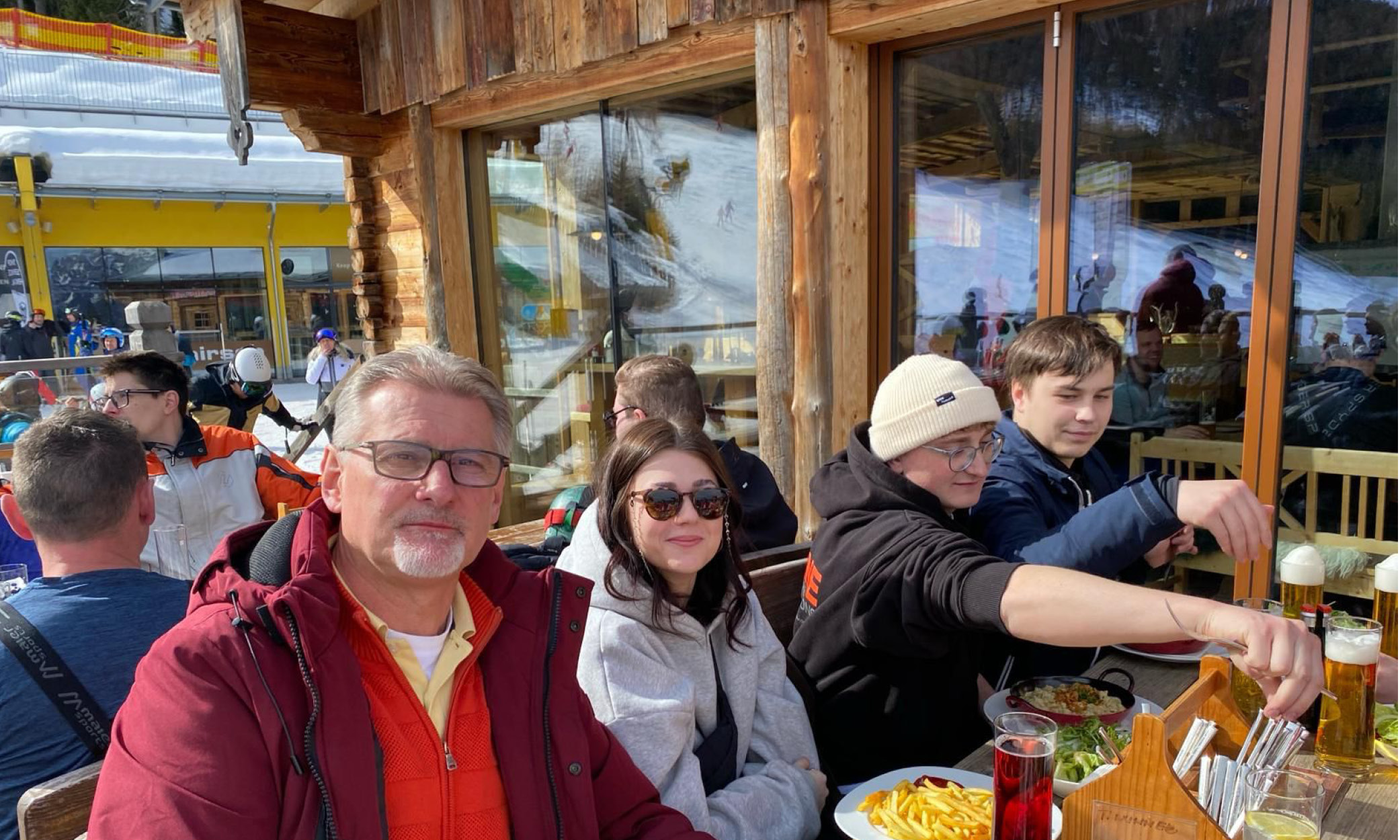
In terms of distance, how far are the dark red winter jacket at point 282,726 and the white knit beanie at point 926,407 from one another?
93 cm

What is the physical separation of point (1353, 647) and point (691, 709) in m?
1.24

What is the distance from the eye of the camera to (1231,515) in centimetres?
162

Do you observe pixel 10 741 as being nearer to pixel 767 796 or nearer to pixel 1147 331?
pixel 767 796

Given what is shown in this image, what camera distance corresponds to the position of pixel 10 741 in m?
1.75

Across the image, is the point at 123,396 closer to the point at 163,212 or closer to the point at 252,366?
the point at 252,366

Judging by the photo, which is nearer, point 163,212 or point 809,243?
point 809,243

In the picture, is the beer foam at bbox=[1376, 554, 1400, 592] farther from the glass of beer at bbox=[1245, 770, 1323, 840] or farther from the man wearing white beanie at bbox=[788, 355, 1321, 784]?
the man wearing white beanie at bbox=[788, 355, 1321, 784]

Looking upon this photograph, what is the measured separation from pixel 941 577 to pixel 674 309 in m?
3.85

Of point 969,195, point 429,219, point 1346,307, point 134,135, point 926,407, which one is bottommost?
point 926,407

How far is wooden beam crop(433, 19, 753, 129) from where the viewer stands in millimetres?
4211

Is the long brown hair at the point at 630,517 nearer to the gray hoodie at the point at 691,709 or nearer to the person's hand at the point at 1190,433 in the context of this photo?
the gray hoodie at the point at 691,709

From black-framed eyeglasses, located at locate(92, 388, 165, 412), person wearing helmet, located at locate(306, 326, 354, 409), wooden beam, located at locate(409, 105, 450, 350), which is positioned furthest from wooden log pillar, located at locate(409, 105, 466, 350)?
person wearing helmet, located at locate(306, 326, 354, 409)

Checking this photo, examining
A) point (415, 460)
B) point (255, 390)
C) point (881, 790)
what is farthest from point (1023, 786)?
point (255, 390)

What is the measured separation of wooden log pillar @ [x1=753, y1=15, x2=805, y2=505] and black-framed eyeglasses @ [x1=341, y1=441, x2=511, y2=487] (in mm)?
2646
